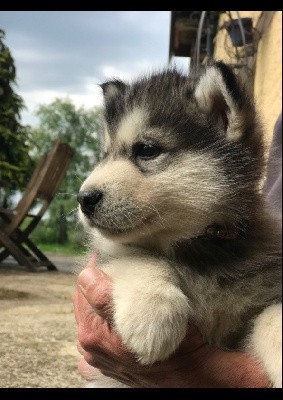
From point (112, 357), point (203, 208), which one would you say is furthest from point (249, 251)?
point (112, 357)

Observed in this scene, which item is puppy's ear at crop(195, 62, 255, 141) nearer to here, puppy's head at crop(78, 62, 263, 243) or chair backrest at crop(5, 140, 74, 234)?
puppy's head at crop(78, 62, 263, 243)

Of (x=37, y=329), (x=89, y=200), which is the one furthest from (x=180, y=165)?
(x=37, y=329)

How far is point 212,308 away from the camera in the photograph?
76cm

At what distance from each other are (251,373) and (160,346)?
0.15 meters

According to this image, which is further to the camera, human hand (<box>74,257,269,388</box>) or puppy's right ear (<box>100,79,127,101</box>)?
puppy's right ear (<box>100,79,127,101</box>)

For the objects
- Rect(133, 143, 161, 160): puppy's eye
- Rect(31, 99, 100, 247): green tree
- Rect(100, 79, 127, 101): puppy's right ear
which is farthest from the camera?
Rect(100, 79, 127, 101): puppy's right ear

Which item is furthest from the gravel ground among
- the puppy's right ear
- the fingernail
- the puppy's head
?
the puppy's right ear

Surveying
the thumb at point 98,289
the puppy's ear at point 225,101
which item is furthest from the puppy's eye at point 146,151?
the thumb at point 98,289

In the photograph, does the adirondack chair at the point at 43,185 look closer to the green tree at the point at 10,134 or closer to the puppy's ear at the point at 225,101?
the green tree at the point at 10,134

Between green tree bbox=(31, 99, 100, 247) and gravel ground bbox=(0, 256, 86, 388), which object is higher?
green tree bbox=(31, 99, 100, 247)

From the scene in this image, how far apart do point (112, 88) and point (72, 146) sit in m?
0.27

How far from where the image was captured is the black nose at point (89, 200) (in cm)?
70

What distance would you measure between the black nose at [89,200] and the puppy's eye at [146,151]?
0.12 metres

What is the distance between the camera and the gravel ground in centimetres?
52
